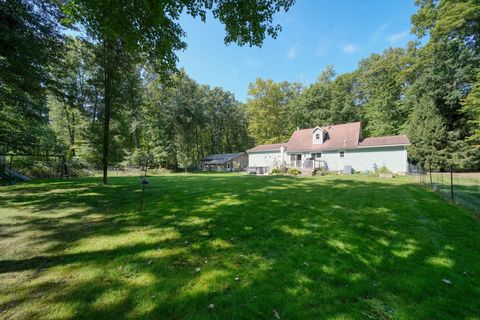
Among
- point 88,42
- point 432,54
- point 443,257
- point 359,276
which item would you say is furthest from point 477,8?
point 88,42

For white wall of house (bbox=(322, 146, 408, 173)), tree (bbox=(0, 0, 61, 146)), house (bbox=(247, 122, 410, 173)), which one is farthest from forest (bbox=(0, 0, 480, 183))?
house (bbox=(247, 122, 410, 173))

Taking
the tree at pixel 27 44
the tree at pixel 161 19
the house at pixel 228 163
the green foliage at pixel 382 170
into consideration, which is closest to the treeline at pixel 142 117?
the tree at pixel 27 44

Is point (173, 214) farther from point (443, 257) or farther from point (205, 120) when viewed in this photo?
point (205, 120)

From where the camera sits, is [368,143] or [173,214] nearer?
[173,214]

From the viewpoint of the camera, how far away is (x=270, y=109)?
3662cm

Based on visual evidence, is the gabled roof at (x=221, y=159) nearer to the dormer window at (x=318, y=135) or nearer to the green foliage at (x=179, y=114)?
the green foliage at (x=179, y=114)

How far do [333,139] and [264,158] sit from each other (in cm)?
895

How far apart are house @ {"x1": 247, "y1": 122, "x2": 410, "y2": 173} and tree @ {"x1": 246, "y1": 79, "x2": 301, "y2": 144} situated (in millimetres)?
10246

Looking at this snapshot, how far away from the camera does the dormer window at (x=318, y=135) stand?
76.3 feet

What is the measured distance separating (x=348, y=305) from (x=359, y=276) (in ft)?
2.37

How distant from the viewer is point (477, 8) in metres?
14.9

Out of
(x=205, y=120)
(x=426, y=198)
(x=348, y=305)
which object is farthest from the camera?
(x=205, y=120)

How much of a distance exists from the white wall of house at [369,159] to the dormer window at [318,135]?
177 cm

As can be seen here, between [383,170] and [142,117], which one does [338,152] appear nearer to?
[383,170]
